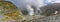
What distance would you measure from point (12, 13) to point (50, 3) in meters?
0.38

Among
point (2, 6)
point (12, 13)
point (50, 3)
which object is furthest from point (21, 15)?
point (50, 3)

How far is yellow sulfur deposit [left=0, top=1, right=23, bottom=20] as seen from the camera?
983 mm

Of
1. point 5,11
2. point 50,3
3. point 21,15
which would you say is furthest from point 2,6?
point 50,3

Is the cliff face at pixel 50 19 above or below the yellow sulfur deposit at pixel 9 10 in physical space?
below

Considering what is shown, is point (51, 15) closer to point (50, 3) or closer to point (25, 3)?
point (50, 3)

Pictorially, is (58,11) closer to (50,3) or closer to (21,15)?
(50,3)

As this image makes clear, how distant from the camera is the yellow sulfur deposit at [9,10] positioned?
3.23 feet

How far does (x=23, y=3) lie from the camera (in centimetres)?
103

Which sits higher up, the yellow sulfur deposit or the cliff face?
the yellow sulfur deposit

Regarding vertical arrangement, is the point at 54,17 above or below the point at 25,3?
below

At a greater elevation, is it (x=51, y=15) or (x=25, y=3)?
(x=25, y=3)

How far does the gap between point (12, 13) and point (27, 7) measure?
0.51 ft

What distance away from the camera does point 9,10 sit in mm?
1003

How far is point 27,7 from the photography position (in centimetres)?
103
